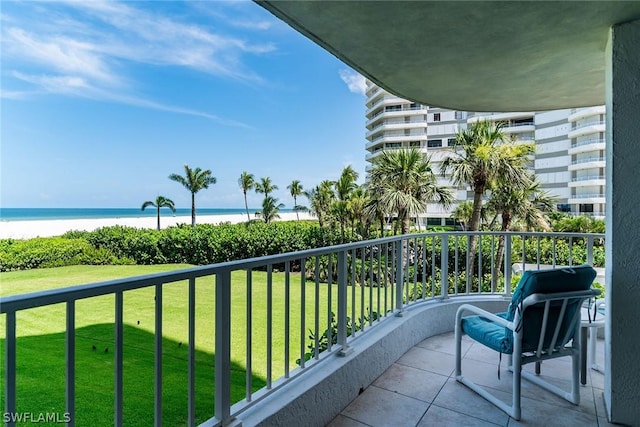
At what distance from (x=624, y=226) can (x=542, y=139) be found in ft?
130

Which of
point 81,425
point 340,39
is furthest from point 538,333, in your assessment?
point 81,425

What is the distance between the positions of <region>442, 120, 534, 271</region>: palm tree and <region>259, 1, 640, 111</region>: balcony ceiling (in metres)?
9.19

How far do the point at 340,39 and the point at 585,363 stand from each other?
294 centimetres

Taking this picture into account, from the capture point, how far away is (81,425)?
2764 millimetres

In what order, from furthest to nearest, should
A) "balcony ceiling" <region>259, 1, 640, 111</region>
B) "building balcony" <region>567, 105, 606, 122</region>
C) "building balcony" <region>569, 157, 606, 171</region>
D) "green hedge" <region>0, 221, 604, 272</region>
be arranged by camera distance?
"building balcony" <region>567, 105, 606, 122</region>, "building balcony" <region>569, 157, 606, 171</region>, "green hedge" <region>0, 221, 604, 272</region>, "balcony ceiling" <region>259, 1, 640, 111</region>

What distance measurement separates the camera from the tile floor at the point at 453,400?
210cm

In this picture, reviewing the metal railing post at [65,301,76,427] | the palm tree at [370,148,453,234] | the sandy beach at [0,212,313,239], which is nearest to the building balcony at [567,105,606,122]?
the palm tree at [370,148,453,234]

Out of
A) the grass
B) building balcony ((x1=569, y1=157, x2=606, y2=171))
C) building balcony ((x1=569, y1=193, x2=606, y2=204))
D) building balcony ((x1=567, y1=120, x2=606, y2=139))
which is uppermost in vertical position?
building balcony ((x1=567, y1=120, x2=606, y2=139))

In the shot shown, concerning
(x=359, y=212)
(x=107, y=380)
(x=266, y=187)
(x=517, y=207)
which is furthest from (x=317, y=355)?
(x=266, y=187)

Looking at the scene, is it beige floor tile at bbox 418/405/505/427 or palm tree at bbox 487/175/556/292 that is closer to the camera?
beige floor tile at bbox 418/405/505/427

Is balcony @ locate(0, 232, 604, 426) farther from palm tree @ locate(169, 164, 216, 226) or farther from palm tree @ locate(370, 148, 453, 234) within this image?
palm tree @ locate(169, 164, 216, 226)

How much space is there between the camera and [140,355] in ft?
15.5

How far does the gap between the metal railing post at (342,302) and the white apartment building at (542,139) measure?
77.5 ft

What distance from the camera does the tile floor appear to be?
2.10m
